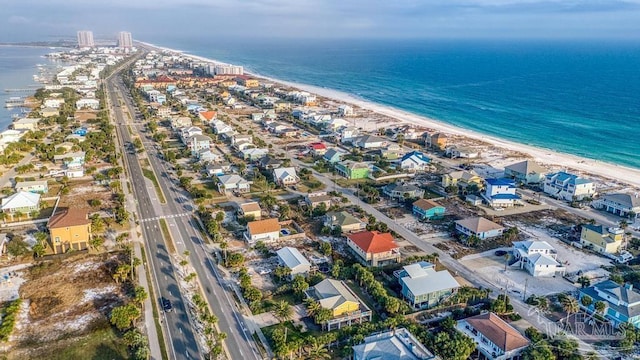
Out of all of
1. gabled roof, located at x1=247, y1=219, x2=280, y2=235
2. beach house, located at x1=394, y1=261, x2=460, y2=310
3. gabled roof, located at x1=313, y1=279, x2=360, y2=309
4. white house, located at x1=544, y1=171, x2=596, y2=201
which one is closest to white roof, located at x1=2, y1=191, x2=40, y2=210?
gabled roof, located at x1=247, y1=219, x2=280, y2=235

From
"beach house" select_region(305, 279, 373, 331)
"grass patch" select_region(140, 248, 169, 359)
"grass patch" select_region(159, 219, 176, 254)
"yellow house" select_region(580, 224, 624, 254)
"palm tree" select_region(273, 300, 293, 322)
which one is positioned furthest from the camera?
"yellow house" select_region(580, 224, 624, 254)

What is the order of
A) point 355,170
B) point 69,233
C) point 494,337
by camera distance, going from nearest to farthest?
point 494,337 → point 69,233 → point 355,170

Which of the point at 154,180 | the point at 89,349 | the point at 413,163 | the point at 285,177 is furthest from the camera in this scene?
the point at 413,163

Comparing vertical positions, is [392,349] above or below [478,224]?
below

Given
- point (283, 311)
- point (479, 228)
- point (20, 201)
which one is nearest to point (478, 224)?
point (479, 228)

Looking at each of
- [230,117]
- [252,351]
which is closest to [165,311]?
[252,351]

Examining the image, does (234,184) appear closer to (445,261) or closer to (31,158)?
(445,261)

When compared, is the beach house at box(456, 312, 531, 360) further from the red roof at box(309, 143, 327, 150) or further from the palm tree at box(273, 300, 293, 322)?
the red roof at box(309, 143, 327, 150)

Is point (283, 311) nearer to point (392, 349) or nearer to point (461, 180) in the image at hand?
point (392, 349)
